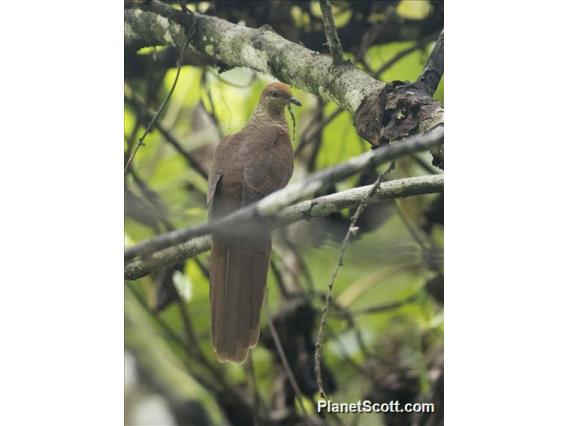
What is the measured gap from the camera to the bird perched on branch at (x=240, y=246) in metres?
2.70

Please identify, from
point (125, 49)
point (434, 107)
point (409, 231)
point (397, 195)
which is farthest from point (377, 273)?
point (125, 49)

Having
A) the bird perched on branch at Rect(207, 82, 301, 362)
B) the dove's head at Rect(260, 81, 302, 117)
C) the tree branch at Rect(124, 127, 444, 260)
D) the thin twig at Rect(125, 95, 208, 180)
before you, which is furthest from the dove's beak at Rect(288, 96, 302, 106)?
the tree branch at Rect(124, 127, 444, 260)

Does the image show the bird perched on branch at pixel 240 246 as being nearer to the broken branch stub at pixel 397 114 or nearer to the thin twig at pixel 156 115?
the thin twig at pixel 156 115

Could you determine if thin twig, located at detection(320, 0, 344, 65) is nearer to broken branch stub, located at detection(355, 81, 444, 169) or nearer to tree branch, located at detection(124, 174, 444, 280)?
broken branch stub, located at detection(355, 81, 444, 169)

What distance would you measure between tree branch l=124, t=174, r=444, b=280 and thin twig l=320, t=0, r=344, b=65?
1.36 feet

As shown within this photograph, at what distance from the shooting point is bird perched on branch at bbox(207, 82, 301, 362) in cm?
270

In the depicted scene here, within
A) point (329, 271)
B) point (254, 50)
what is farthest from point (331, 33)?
point (329, 271)

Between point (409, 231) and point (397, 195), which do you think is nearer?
point (397, 195)

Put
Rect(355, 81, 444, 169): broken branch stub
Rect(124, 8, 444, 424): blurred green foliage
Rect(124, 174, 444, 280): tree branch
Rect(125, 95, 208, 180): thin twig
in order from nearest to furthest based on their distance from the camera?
1. Rect(355, 81, 444, 169): broken branch stub
2. Rect(124, 174, 444, 280): tree branch
3. Rect(124, 8, 444, 424): blurred green foliage
4. Rect(125, 95, 208, 180): thin twig

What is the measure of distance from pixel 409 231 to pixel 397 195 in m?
0.31

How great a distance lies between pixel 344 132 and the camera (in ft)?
9.70

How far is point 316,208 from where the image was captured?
102 inches

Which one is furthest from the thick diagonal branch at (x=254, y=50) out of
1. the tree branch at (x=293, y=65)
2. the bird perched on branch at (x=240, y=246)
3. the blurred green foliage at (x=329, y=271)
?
the bird perched on branch at (x=240, y=246)
